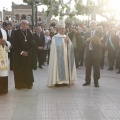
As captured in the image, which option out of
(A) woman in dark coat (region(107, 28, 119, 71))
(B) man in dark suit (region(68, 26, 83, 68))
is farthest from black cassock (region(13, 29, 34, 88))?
(A) woman in dark coat (region(107, 28, 119, 71))

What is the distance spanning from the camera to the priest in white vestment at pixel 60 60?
1076cm

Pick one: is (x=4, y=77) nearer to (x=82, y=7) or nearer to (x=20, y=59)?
(x=20, y=59)

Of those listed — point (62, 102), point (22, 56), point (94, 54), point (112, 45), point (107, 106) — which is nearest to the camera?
point (107, 106)

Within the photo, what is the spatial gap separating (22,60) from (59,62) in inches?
46.9

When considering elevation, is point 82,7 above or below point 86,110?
above

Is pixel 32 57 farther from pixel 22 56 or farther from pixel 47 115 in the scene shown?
pixel 47 115

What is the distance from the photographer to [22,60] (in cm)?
1028

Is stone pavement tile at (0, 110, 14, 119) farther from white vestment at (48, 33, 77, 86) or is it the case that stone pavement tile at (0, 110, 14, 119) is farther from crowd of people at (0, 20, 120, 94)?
white vestment at (48, 33, 77, 86)

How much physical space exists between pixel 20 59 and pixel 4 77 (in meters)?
0.92

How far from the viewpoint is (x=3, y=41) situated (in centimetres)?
938

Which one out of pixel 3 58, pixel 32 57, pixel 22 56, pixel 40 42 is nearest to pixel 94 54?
pixel 32 57

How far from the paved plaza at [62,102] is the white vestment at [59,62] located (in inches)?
12.3

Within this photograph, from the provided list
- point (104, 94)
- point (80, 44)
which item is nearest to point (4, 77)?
point (104, 94)

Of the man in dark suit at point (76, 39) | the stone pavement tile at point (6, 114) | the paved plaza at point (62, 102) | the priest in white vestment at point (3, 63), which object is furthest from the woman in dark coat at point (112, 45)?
the stone pavement tile at point (6, 114)
